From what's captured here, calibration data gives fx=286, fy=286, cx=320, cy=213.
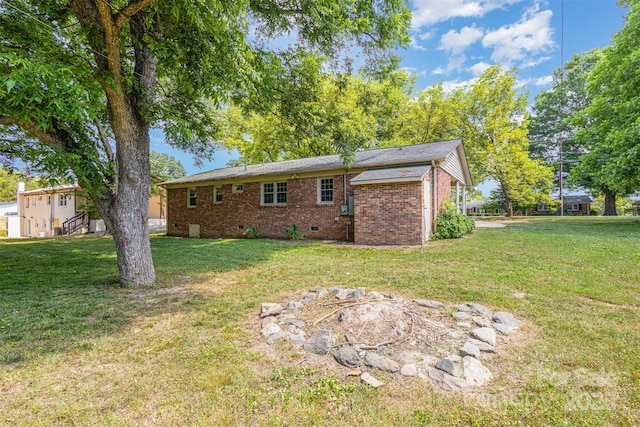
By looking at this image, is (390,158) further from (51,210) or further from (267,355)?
(51,210)

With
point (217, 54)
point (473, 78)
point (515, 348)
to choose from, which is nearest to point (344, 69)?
point (217, 54)

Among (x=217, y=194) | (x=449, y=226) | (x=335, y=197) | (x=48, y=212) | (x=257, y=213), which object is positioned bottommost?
(x=449, y=226)

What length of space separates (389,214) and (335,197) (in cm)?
279

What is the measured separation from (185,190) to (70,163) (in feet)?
42.0

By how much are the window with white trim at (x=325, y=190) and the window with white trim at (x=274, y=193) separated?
188 centimetres

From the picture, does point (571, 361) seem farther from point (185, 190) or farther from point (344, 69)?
point (185, 190)

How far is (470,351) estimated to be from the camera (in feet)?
8.82

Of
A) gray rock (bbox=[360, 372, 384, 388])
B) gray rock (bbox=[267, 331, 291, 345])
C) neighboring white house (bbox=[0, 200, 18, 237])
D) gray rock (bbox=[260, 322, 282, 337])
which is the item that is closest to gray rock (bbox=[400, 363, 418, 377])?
gray rock (bbox=[360, 372, 384, 388])

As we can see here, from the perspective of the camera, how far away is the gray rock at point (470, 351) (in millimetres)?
2659

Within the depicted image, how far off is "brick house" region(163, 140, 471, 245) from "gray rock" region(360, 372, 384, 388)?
25.3 ft

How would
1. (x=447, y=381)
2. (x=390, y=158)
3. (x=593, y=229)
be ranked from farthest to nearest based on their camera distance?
(x=593, y=229) < (x=390, y=158) < (x=447, y=381)

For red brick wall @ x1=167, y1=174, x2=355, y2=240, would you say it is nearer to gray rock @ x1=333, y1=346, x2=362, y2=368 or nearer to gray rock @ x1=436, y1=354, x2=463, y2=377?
gray rock @ x1=333, y1=346, x2=362, y2=368

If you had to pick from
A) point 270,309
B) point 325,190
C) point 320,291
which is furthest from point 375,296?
point 325,190

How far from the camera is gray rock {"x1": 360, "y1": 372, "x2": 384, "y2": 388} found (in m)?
2.30
